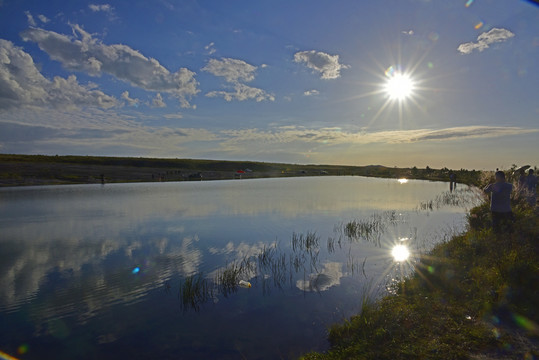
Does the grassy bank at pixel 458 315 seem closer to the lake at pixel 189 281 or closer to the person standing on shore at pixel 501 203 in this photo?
the lake at pixel 189 281

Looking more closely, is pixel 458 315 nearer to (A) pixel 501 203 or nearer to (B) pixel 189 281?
(A) pixel 501 203

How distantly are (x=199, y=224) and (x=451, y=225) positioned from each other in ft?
55.4

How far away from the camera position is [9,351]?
23.6ft

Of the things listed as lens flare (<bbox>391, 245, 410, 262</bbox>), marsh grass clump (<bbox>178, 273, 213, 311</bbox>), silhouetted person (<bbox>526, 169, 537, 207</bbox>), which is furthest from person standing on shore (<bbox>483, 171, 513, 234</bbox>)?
marsh grass clump (<bbox>178, 273, 213, 311</bbox>)

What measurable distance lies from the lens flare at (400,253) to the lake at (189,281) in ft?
0.92

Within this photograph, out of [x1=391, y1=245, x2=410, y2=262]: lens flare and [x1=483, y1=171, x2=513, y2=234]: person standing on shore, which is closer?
[x1=483, y1=171, x2=513, y2=234]: person standing on shore

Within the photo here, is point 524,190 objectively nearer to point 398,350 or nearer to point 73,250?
point 398,350

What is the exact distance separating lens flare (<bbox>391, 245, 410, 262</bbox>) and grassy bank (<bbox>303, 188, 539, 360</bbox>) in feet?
9.62

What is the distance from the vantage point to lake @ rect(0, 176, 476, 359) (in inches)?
300

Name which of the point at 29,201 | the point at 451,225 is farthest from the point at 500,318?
the point at 29,201

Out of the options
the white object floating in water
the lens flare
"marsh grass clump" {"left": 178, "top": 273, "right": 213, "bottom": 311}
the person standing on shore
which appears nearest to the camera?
"marsh grass clump" {"left": 178, "top": 273, "right": 213, "bottom": 311}

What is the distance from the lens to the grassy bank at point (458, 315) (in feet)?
19.5

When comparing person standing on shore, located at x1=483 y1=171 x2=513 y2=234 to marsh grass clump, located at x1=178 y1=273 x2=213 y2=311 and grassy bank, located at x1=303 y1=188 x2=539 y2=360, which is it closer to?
grassy bank, located at x1=303 y1=188 x2=539 y2=360

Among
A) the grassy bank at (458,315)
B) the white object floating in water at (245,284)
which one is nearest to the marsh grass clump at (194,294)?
the white object floating in water at (245,284)
